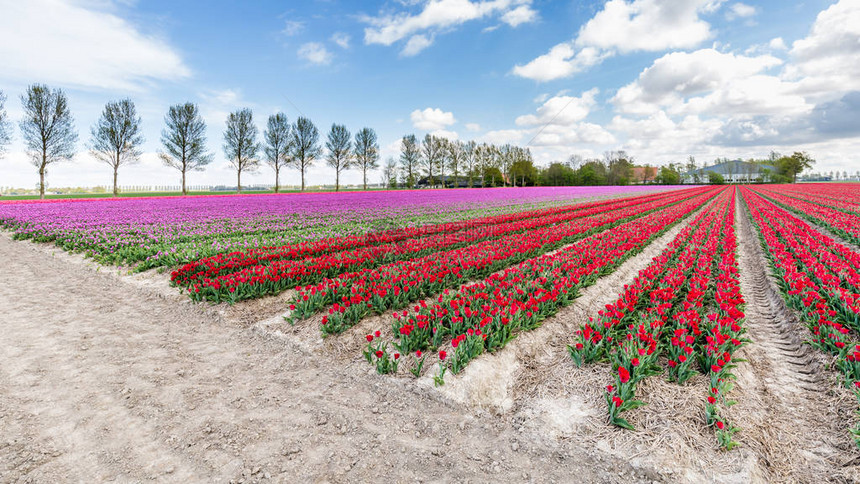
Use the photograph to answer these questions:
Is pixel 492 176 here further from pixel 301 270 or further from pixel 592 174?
pixel 301 270

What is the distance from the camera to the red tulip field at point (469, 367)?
10.2 ft

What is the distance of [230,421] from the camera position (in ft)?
11.6

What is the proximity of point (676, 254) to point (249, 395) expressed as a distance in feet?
35.2

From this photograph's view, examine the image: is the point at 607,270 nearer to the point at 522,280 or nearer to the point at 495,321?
the point at 522,280

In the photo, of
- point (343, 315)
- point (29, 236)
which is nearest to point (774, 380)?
point (343, 315)

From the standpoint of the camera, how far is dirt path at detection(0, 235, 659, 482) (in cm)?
295

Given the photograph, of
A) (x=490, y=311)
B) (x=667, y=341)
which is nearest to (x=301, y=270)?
(x=490, y=311)

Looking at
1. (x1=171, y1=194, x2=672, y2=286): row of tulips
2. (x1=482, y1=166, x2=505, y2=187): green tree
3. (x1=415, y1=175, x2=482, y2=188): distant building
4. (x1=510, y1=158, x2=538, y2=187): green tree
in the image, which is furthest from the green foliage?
(x1=171, y1=194, x2=672, y2=286): row of tulips

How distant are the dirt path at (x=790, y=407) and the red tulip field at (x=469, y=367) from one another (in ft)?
0.07

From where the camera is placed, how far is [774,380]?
14.2ft

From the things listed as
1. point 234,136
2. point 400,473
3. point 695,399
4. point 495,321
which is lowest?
point 400,473

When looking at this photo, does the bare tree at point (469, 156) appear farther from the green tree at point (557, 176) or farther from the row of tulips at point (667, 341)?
the row of tulips at point (667, 341)

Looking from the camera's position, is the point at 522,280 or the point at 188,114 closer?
the point at 522,280

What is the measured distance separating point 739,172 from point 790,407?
709 ft
